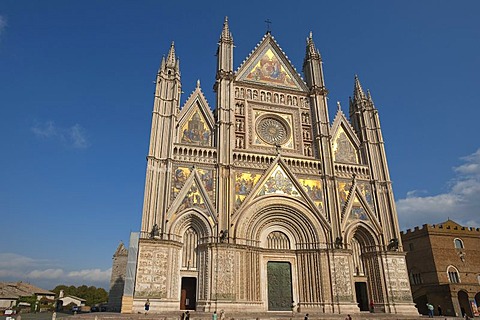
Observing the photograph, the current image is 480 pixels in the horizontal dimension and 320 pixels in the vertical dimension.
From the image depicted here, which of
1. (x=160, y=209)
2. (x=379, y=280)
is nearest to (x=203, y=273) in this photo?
(x=160, y=209)

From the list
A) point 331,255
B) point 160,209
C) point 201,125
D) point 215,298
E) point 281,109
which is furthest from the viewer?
point 281,109

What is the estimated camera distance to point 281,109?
2800 centimetres

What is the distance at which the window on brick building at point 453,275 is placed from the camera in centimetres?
3056

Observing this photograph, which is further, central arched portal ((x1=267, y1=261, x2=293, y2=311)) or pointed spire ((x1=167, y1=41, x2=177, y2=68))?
pointed spire ((x1=167, y1=41, x2=177, y2=68))

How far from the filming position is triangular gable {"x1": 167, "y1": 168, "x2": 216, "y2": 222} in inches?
864

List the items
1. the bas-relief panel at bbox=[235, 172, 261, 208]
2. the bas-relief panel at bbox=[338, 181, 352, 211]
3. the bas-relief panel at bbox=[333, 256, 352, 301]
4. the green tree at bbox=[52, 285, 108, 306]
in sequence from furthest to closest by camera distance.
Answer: the green tree at bbox=[52, 285, 108, 306]
the bas-relief panel at bbox=[338, 181, 352, 211]
the bas-relief panel at bbox=[235, 172, 261, 208]
the bas-relief panel at bbox=[333, 256, 352, 301]

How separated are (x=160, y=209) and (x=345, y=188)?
45.3 feet

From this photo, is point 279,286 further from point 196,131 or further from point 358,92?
point 358,92

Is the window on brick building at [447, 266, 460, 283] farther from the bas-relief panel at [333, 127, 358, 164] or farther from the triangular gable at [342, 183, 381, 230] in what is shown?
the bas-relief panel at [333, 127, 358, 164]

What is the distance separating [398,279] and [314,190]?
827 centimetres

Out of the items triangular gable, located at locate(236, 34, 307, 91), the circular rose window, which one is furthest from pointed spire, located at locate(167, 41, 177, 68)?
the circular rose window

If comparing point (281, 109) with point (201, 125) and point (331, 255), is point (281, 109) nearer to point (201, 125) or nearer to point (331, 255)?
point (201, 125)

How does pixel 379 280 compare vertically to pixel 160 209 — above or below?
below

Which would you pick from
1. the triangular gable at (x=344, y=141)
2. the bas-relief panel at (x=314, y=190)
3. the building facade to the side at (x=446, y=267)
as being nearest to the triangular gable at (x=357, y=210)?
the bas-relief panel at (x=314, y=190)
